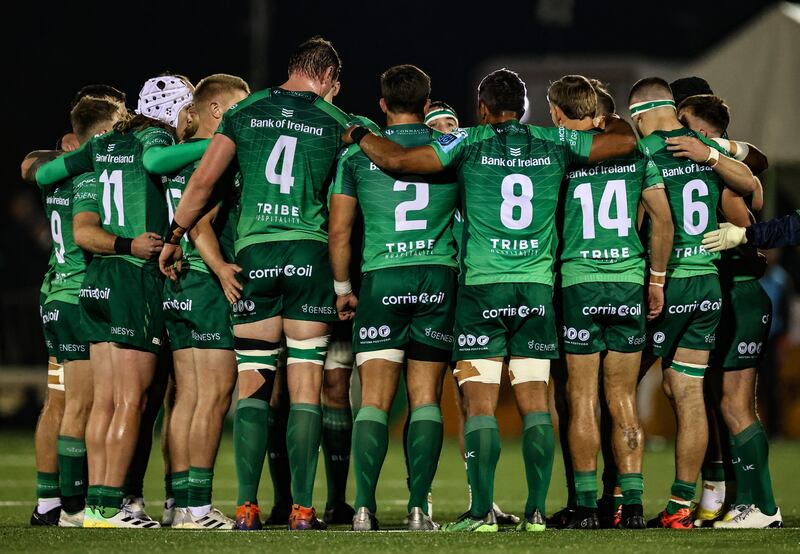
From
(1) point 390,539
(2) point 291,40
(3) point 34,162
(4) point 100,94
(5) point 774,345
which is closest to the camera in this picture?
(1) point 390,539

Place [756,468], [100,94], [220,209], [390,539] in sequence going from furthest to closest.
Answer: [100,94] → [220,209] → [756,468] → [390,539]

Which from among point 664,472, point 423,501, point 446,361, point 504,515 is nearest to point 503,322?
point 446,361

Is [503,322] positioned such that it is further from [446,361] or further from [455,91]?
[455,91]

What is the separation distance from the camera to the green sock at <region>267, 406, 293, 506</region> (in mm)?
9391

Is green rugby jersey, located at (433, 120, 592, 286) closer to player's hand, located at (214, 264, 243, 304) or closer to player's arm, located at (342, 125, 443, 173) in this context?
player's arm, located at (342, 125, 443, 173)

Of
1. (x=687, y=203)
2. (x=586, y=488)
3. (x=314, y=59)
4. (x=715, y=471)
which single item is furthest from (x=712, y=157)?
(x=314, y=59)

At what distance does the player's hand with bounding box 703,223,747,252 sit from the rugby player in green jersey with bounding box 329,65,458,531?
5.24ft

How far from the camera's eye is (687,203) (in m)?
8.92

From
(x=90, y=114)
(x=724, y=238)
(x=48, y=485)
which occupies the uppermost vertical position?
(x=90, y=114)

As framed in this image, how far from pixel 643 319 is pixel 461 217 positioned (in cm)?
125

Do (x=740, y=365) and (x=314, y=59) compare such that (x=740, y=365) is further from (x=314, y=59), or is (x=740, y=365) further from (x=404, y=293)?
(x=314, y=59)

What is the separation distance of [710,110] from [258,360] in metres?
3.34

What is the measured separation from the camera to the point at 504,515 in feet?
30.9

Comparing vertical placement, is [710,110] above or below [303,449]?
above
